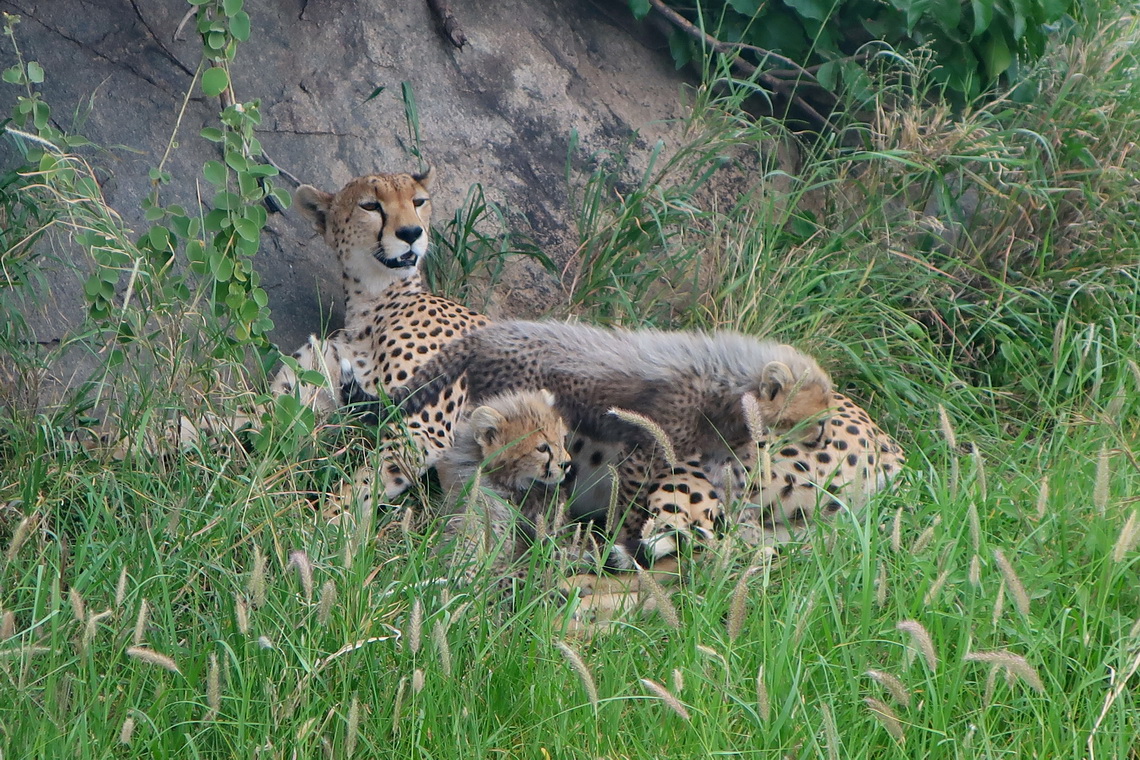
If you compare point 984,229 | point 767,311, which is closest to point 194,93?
point 767,311

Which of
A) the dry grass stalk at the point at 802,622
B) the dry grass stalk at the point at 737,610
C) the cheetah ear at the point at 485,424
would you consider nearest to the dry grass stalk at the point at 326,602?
the dry grass stalk at the point at 737,610

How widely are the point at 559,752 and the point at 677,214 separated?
2720 millimetres

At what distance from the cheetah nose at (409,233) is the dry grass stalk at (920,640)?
266 centimetres

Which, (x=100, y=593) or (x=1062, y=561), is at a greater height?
(x=1062, y=561)

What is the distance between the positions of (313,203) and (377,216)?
0.97ft

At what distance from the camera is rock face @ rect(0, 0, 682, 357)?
15.2ft

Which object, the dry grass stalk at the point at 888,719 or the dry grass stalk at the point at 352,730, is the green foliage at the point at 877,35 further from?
the dry grass stalk at the point at 352,730

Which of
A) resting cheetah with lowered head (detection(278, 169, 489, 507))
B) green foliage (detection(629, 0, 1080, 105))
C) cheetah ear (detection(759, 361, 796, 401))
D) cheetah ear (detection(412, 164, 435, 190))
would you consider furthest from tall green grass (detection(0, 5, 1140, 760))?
green foliage (detection(629, 0, 1080, 105))

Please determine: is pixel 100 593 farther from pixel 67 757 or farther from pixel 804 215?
pixel 804 215

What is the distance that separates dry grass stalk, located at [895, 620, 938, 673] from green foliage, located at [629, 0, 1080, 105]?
3.09 m

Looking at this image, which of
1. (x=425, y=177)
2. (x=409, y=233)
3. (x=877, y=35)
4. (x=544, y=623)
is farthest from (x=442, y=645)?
(x=877, y=35)

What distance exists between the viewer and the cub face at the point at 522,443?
3422mm

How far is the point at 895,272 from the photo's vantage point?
180 inches

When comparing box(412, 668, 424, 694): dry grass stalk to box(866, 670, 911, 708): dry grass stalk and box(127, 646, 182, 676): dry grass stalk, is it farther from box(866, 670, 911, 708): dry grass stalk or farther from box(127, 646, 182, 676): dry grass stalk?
box(866, 670, 911, 708): dry grass stalk
